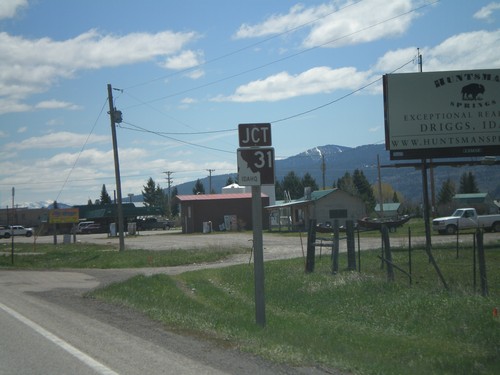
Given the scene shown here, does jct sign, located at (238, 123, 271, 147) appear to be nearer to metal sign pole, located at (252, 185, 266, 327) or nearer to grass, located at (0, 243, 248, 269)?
metal sign pole, located at (252, 185, 266, 327)

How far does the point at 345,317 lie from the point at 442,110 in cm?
1871

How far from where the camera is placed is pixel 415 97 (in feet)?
94.2

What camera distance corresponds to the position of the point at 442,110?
28.6 meters

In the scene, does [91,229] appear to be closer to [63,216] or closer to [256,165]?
[63,216]

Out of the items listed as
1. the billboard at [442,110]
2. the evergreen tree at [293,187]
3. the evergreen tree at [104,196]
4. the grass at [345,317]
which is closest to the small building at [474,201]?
the billboard at [442,110]

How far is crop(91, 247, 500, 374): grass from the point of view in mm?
8711

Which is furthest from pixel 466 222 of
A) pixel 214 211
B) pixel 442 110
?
pixel 214 211

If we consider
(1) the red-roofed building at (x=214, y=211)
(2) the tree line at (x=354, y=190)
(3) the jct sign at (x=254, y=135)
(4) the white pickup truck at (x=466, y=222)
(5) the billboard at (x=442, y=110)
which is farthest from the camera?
(2) the tree line at (x=354, y=190)

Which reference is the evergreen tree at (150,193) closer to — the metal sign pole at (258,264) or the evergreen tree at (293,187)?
the evergreen tree at (293,187)

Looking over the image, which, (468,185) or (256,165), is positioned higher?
(468,185)

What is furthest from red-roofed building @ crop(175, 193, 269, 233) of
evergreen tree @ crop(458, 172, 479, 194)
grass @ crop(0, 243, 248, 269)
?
evergreen tree @ crop(458, 172, 479, 194)

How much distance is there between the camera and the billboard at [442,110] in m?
28.5

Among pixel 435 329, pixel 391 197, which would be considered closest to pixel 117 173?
pixel 435 329

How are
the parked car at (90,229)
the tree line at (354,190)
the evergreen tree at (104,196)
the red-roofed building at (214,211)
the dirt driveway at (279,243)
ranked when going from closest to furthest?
the dirt driveway at (279,243)
the red-roofed building at (214,211)
the parked car at (90,229)
the tree line at (354,190)
the evergreen tree at (104,196)
